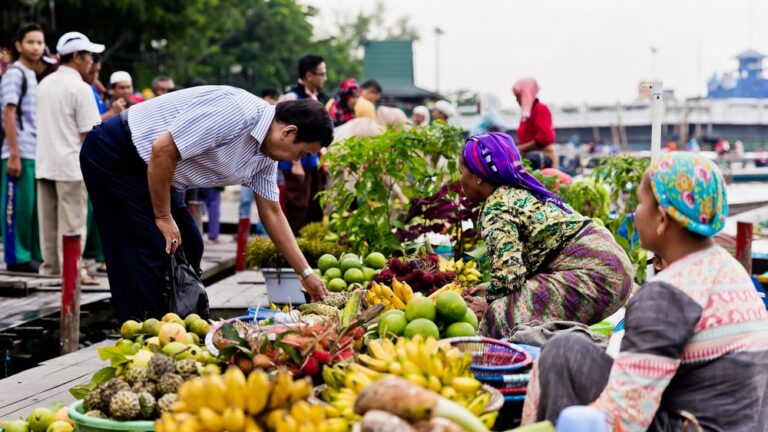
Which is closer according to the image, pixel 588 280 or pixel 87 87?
pixel 588 280

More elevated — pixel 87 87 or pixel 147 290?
pixel 87 87

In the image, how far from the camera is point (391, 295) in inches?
183

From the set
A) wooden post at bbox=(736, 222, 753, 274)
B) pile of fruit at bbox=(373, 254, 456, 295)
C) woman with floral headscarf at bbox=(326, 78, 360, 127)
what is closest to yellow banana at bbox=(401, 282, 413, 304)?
pile of fruit at bbox=(373, 254, 456, 295)

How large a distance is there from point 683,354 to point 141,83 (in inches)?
853

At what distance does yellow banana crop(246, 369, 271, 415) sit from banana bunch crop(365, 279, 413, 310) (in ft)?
6.54

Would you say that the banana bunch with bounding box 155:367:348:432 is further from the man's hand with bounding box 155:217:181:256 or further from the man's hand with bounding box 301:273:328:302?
the man's hand with bounding box 301:273:328:302

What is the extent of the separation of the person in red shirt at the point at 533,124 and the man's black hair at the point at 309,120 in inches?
200

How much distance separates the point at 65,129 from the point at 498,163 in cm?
448

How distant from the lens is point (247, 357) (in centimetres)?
328

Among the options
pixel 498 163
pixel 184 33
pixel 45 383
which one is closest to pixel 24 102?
pixel 45 383

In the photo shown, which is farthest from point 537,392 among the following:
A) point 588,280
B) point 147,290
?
point 147,290

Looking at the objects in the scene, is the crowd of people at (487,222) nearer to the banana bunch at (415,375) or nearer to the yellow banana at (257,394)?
the banana bunch at (415,375)

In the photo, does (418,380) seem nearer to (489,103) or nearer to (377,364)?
(377,364)

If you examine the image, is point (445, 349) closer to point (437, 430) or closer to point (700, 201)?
point (437, 430)
